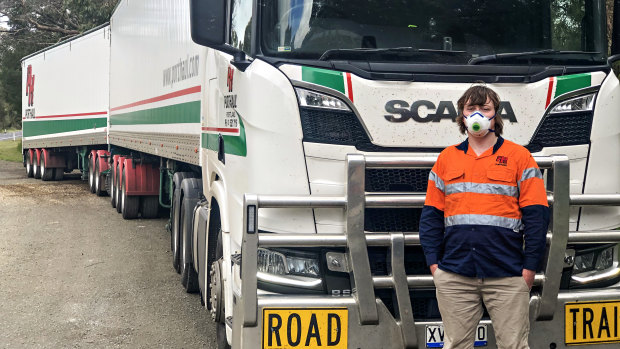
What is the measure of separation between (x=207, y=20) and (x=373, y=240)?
1588 mm

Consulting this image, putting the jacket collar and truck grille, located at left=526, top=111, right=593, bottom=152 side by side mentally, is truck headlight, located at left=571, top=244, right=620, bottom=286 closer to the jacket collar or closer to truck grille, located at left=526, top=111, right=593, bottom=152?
truck grille, located at left=526, top=111, right=593, bottom=152

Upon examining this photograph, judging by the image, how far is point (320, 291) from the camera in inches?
171

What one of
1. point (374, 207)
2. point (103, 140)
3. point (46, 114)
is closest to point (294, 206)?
point (374, 207)

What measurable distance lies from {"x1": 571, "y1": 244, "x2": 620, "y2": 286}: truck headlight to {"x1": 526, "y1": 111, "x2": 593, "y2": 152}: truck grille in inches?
25.3

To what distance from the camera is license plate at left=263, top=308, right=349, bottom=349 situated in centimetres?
411

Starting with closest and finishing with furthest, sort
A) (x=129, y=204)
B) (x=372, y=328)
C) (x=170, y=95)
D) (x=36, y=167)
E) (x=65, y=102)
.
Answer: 1. (x=372, y=328)
2. (x=170, y=95)
3. (x=129, y=204)
4. (x=65, y=102)
5. (x=36, y=167)

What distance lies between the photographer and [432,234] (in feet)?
13.2

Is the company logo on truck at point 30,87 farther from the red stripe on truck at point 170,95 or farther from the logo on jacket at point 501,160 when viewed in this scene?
the logo on jacket at point 501,160

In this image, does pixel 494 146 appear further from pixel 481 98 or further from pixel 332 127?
pixel 332 127

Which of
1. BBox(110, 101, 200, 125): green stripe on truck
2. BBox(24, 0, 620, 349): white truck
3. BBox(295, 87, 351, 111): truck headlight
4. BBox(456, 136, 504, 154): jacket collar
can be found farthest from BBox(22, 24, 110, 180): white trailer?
BBox(456, 136, 504, 154): jacket collar

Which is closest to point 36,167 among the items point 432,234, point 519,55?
point 519,55

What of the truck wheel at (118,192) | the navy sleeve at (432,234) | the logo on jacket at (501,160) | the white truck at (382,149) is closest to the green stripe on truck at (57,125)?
the truck wheel at (118,192)

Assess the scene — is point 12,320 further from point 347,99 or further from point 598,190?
point 598,190

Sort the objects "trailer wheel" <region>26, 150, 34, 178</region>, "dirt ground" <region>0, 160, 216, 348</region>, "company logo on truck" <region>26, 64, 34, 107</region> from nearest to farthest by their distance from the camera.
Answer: "dirt ground" <region>0, 160, 216, 348</region>
"company logo on truck" <region>26, 64, 34, 107</region>
"trailer wheel" <region>26, 150, 34, 178</region>
